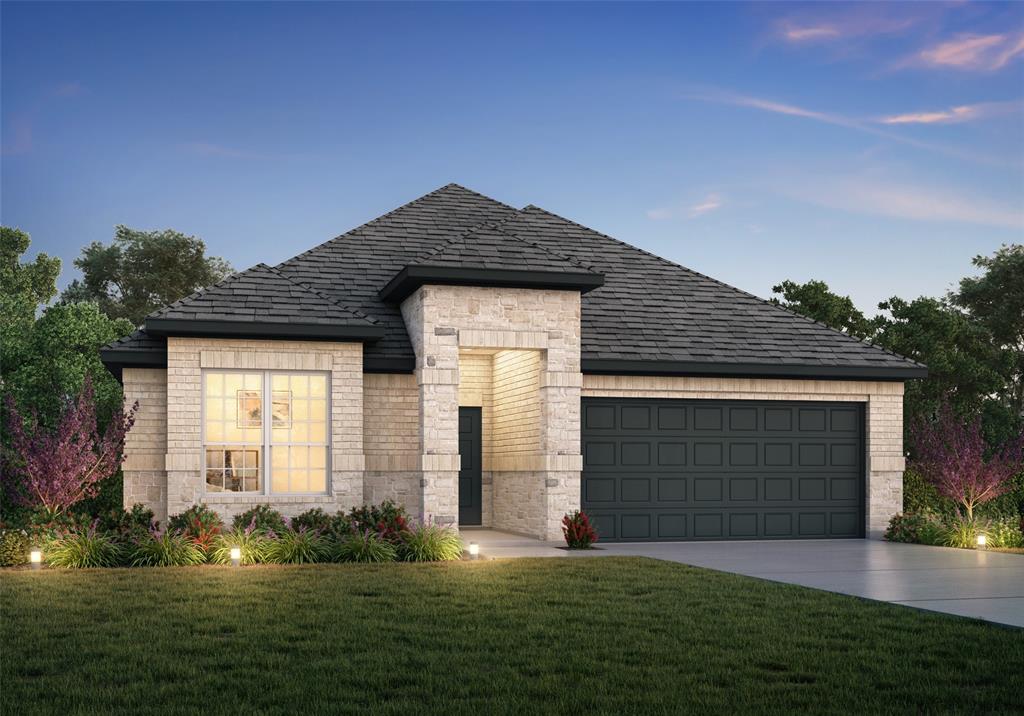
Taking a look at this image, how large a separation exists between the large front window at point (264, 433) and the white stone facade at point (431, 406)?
30 cm

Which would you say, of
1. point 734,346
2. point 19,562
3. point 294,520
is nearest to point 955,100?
point 734,346

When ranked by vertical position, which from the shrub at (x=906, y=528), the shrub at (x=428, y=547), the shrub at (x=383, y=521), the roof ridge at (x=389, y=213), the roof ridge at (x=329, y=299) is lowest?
the shrub at (x=906, y=528)

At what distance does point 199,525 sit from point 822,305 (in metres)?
22.0

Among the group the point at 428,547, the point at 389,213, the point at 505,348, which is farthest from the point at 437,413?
the point at 389,213

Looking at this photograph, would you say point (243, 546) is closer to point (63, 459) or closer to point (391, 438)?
point (63, 459)

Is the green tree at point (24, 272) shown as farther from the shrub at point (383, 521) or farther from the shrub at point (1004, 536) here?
the shrub at point (1004, 536)

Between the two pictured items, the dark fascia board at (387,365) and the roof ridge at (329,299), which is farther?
the dark fascia board at (387,365)

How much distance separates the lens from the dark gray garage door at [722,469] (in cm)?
1984

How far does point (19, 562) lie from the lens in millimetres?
15172

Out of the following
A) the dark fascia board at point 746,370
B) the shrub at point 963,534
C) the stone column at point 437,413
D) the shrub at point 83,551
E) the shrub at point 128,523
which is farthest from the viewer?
the dark fascia board at point 746,370

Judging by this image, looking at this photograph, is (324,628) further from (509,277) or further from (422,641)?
(509,277)

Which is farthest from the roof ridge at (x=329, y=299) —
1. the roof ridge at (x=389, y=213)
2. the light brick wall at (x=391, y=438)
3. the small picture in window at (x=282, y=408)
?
the small picture in window at (x=282, y=408)

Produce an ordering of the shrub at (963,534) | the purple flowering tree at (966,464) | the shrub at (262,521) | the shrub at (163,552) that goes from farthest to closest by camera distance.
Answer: the purple flowering tree at (966,464) < the shrub at (963,534) < the shrub at (262,521) < the shrub at (163,552)

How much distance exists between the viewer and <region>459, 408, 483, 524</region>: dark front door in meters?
22.3
